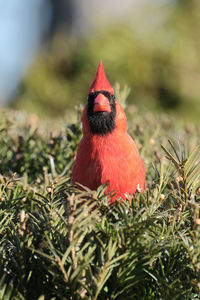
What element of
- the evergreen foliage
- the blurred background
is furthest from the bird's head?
the blurred background

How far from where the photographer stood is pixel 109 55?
5.40 m

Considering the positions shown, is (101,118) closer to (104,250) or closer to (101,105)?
(101,105)

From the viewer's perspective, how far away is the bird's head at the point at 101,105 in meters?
1.50

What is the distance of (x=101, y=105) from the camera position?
1.50 meters

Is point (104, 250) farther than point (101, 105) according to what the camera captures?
No

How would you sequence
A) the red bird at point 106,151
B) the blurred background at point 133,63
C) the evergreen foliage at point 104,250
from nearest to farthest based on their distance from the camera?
the evergreen foliage at point 104,250
the red bird at point 106,151
the blurred background at point 133,63

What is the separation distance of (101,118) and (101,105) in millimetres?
59

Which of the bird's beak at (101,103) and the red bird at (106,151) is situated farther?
the bird's beak at (101,103)

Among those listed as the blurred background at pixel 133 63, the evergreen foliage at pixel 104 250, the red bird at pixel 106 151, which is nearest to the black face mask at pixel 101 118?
the red bird at pixel 106 151

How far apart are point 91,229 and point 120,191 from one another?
47cm

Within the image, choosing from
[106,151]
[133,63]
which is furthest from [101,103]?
[133,63]

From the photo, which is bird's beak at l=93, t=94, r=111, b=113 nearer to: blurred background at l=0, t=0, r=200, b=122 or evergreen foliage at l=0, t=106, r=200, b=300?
evergreen foliage at l=0, t=106, r=200, b=300

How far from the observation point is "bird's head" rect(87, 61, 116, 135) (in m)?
1.50

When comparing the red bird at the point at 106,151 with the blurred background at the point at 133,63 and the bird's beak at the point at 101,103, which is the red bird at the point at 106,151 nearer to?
the bird's beak at the point at 101,103
